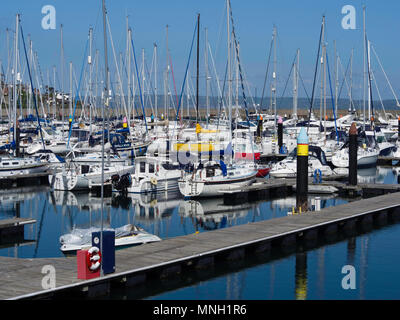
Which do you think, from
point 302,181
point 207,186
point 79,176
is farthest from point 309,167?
point 302,181

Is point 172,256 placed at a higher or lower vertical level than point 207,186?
lower

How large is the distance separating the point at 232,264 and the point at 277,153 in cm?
3624

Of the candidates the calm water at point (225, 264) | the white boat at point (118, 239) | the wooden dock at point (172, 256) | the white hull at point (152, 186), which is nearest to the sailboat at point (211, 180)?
the calm water at point (225, 264)

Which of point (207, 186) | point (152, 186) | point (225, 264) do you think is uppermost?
point (207, 186)

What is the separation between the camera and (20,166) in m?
42.6

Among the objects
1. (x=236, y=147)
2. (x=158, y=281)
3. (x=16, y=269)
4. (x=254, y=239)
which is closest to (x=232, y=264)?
(x=254, y=239)

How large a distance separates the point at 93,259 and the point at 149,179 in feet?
67.2

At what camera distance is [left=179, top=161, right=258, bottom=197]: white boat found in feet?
110

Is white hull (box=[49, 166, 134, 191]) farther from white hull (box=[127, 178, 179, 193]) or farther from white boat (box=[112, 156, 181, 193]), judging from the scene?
white hull (box=[127, 178, 179, 193])

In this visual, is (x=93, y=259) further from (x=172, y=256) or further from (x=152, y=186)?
(x=152, y=186)

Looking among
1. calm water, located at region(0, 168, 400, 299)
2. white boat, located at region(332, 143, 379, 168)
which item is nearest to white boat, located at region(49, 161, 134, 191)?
calm water, located at region(0, 168, 400, 299)

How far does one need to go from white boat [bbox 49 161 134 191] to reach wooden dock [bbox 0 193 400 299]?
15370mm

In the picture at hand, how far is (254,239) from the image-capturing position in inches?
833
